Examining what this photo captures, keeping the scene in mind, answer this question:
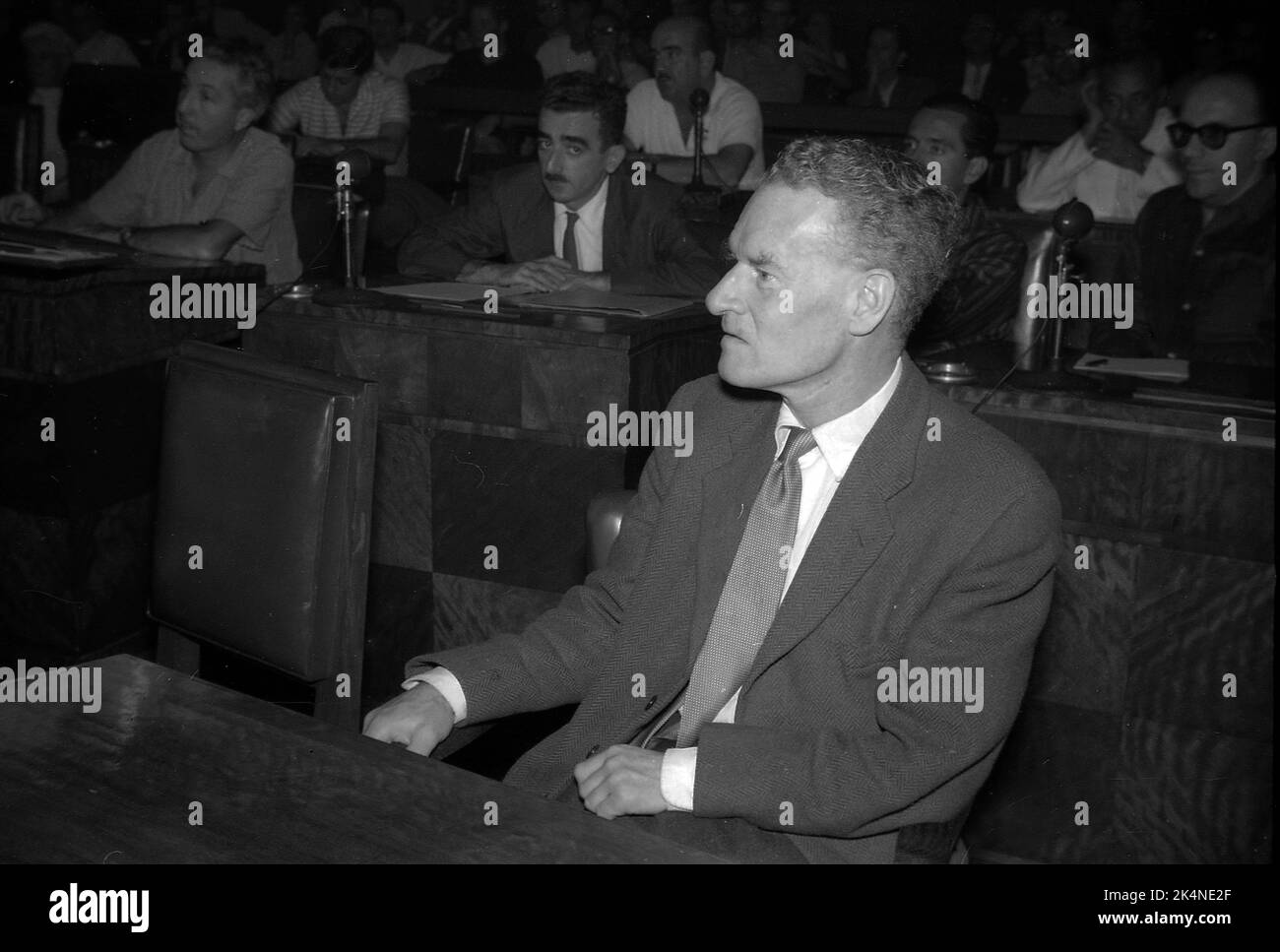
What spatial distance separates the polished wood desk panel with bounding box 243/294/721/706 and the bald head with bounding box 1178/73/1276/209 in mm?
1298

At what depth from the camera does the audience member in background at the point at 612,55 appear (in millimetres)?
7176

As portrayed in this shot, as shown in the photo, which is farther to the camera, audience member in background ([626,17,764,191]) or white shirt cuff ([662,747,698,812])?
audience member in background ([626,17,764,191])

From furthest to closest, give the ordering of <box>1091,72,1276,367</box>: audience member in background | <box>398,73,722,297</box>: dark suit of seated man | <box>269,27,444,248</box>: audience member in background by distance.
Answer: <box>269,27,444,248</box>: audience member in background, <box>398,73,722,297</box>: dark suit of seated man, <box>1091,72,1276,367</box>: audience member in background

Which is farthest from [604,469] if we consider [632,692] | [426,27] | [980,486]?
[426,27]

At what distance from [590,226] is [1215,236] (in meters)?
1.56

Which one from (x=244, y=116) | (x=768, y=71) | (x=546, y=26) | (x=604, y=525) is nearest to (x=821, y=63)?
(x=768, y=71)

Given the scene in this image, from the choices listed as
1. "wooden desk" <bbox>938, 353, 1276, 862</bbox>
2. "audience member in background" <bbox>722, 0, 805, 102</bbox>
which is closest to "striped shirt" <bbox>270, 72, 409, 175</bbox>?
"audience member in background" <bbox>722, 0, 805, 102</bbox>

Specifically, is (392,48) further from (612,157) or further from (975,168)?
(975,168)

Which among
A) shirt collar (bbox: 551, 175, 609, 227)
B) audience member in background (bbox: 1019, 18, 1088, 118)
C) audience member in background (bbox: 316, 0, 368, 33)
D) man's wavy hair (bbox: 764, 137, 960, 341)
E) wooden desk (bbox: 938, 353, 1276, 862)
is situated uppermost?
audience member in background (bbox: 316, 0, 368, 33)

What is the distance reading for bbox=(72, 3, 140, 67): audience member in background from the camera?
7.73 metres

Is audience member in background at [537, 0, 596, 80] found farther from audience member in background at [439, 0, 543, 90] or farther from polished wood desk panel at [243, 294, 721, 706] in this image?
polished wood desk panel at [243, 294, 721, 706]

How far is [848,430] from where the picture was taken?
62.7 inches

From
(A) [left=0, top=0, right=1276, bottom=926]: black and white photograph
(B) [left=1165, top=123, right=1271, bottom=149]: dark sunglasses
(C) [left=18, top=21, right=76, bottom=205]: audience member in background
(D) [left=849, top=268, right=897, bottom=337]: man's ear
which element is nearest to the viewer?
(A) [left=0, top=0, right=1276, bottom=926]: black and white photograph

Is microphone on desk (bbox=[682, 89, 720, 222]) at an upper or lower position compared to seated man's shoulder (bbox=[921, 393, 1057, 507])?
upper
